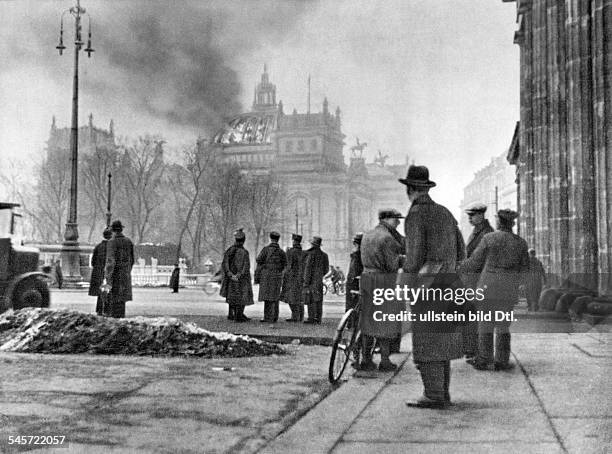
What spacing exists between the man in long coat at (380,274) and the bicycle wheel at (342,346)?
0.41ft

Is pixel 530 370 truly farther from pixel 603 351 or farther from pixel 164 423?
pixel 164 423

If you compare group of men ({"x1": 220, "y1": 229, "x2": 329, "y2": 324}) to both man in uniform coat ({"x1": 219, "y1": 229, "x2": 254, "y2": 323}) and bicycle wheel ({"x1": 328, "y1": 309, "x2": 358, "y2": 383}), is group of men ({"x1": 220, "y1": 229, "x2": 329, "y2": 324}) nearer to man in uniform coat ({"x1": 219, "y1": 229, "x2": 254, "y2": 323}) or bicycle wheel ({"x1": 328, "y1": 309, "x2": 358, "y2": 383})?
man in uniform coat ({"x1": 219, "y1": 229, "x2": 254, "y2": 323})

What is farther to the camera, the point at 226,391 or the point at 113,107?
the point at 113,107

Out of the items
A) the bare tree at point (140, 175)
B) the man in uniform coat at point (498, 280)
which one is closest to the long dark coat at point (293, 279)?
the bare tree at point (140, 175)

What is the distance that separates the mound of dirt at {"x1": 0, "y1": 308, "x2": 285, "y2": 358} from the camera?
8.68 m

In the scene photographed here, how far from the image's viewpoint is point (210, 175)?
24.0m

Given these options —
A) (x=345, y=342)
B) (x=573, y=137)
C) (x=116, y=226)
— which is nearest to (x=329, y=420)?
(x=345, y=342)

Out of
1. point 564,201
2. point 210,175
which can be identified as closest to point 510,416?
point 564,201

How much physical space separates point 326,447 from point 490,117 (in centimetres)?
494

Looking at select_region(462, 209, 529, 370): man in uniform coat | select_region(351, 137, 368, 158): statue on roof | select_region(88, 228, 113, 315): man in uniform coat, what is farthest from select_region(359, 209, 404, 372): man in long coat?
Result: select_region(88, 228, 113, 315): man in uniform coat

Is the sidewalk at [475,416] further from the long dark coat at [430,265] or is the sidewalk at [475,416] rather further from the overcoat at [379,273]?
the overcoat at [379,273]

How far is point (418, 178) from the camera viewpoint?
5.67 m

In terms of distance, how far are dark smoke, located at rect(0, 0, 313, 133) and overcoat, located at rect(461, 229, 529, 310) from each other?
303 cm

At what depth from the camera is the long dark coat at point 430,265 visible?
5.43 metres
